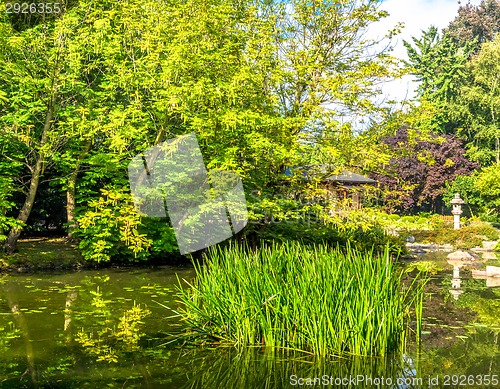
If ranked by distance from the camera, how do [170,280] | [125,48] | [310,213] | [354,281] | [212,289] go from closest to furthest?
[354,281] → [212,289] → [170,280] → [125,48] → [310,213]

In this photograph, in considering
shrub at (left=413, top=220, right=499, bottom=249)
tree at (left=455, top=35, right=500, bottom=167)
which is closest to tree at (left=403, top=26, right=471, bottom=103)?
tree at (left=455, top=35, right=500, bottom=167)

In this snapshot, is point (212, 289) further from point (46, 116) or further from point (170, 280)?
point (46, 116)

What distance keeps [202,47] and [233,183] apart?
327cm

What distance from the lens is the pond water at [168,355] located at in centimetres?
526

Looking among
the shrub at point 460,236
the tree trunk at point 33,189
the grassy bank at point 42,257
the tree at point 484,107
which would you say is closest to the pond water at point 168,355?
the grassy bank at point 42,257

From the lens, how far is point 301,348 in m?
5.94

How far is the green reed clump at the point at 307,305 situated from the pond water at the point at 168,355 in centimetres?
20

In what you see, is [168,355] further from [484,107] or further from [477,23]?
[477,23]

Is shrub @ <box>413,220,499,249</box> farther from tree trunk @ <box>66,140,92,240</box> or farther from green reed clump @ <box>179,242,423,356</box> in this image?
green reed clump @ <box>179,242,423,356</box>

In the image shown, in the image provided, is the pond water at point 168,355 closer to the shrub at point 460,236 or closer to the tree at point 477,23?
the shrub at point 460,236

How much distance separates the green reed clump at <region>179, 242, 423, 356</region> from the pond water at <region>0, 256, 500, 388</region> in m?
0.20

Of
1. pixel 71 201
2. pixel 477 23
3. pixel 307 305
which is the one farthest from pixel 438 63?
pixel 307 305

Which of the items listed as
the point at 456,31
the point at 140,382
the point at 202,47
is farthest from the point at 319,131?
the point at 456,31

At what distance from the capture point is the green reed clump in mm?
5598
